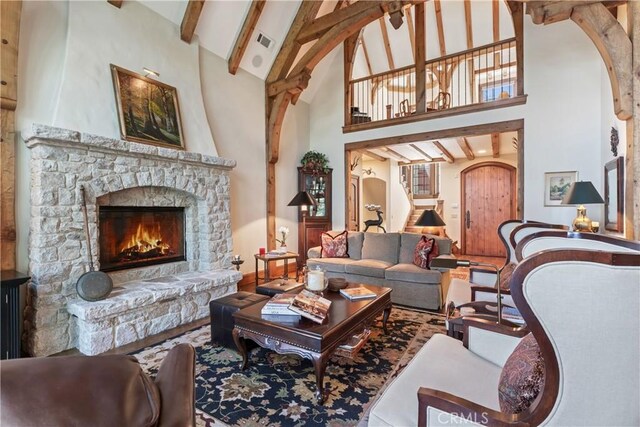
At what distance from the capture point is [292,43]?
5.10 metres

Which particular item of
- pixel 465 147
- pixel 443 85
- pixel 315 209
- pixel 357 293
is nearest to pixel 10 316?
Answer: pixel 357 293

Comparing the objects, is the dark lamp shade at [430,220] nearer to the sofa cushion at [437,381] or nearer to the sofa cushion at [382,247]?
the sofa cushion at [382,247]

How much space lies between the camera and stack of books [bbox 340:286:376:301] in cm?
264

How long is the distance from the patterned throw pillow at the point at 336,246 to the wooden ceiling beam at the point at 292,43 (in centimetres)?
301

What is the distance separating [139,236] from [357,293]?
2.68 meters

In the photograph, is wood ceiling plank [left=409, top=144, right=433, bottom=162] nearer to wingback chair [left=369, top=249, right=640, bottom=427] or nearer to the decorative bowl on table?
the decorative bowl on table

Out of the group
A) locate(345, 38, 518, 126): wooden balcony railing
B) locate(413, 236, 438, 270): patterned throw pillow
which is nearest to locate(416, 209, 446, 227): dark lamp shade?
locate(413, 236, 438, 270): patterned throw pillow

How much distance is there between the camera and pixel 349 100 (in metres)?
6.39

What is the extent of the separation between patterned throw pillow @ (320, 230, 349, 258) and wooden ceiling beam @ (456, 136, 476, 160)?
10.7ft

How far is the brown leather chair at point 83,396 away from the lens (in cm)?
70

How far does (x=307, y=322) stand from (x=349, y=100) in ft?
17.6

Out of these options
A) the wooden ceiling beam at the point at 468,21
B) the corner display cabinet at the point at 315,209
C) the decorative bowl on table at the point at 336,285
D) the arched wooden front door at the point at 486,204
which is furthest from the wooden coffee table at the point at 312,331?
the wooden ceiling beam at the point at 468,21

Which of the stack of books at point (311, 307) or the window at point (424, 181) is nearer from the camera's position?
the stack of books at point (311, 307)

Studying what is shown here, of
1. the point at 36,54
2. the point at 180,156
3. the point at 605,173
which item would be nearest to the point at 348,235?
the point at 180,156
